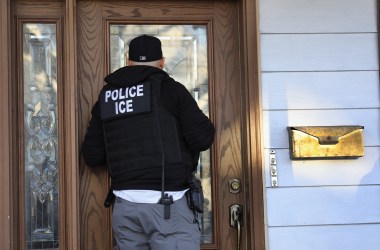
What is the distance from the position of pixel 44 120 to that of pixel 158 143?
77 centimetres

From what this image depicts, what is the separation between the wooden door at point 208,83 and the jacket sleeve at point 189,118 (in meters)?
0.47

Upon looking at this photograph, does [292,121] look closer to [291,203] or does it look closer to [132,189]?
[291,203]

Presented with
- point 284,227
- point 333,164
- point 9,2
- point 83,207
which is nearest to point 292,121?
point 333,164

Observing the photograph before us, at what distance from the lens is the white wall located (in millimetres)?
3221

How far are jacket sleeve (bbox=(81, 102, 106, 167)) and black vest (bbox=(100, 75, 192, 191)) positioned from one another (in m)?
0.17

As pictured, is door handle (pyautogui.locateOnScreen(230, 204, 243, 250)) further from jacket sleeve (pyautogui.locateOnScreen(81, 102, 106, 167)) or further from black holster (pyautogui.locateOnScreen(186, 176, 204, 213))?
jacket sleeve (pyautogui.locateOnScreen(81, 102, 106, 167))

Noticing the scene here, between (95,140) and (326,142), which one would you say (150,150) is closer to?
(95,140)

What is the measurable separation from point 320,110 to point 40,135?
1432 millimetres

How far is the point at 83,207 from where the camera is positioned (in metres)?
3.25

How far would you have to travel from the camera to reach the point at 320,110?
3.26 meters

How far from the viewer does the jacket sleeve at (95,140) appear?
306 cm

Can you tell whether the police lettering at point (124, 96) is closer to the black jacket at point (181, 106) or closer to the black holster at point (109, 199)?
the black jacket at point (181, 106)

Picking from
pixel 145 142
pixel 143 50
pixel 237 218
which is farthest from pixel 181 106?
pixel 237 218

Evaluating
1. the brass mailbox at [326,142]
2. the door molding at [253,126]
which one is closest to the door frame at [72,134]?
the door molding at [253,126]
